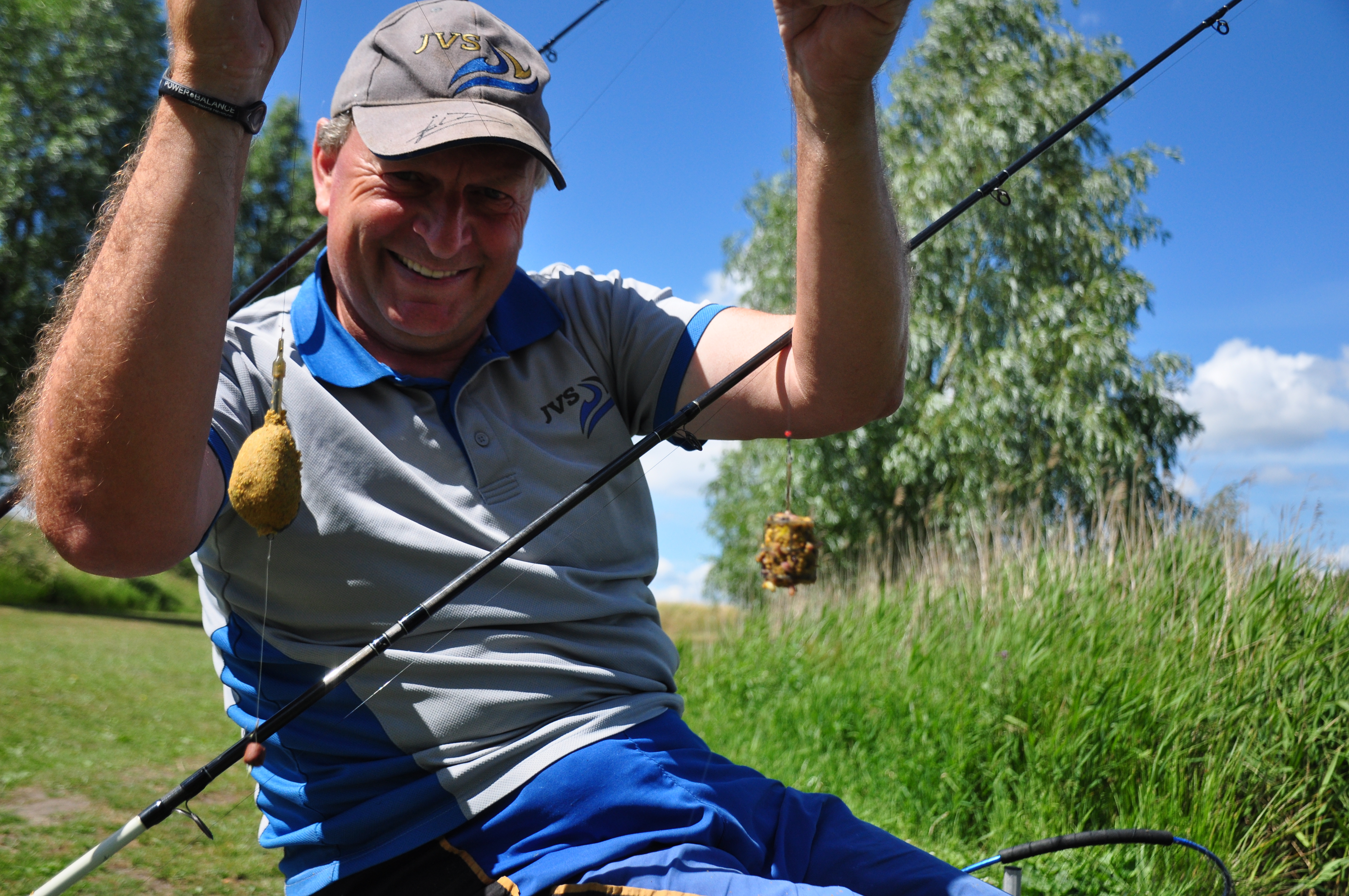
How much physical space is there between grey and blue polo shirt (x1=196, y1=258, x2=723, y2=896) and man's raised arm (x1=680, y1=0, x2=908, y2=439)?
0.35 meters

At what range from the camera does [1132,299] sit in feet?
61.0

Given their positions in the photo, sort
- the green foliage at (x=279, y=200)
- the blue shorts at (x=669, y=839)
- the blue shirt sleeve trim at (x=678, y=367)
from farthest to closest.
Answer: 1. the green foliage at (x=279, y=200)
2. the blue shirt sleeve trim at (x=678, y=367)
3. the blue shorts at (x=669, y=839)

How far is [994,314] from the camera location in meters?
18.8

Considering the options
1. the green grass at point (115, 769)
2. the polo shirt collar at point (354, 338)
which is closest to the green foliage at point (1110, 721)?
the polo shirt collar at point (354, 338)

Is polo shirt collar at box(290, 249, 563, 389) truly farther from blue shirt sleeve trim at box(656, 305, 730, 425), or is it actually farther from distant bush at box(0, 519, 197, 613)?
distant bush at box(0, 519, 197, 613)

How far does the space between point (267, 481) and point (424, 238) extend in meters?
0.60

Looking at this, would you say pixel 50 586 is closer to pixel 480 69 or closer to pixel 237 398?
pixel 237 398

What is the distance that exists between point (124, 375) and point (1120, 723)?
4.04 meters

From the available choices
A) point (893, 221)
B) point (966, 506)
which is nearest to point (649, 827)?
point (893, 221)

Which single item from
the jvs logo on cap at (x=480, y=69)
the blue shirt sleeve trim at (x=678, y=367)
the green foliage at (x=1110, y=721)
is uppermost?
the jvs logo on cap at (x=480, y=69)

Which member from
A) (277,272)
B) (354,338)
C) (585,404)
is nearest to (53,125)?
(277,272)

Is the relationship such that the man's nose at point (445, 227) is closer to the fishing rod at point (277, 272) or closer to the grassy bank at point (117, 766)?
the fishing rod at point (277, 272)

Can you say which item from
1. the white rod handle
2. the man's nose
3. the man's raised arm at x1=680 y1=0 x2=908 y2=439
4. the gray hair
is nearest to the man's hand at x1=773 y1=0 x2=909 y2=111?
the man's raised arm at x1=680 y1=0 x2=908 y2=439

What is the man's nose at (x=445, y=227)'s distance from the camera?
1.75 metres
